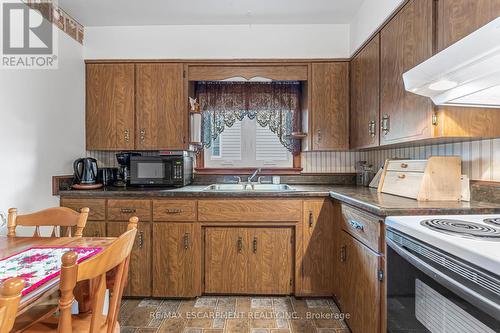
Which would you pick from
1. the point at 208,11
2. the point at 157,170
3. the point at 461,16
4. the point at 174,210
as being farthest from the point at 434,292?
the point at 208,11

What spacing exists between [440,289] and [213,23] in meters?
2.61

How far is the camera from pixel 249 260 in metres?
2.26

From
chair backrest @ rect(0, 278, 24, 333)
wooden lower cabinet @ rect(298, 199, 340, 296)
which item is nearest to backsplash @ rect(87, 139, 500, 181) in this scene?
wooden lower cabinet @ rect(298, 199, 340, 296)

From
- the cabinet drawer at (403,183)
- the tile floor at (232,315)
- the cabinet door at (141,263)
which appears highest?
the cabinet drawer at (403,183)

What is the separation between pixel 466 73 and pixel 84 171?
263 cm

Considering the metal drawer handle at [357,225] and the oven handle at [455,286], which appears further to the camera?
the metal drawer handle at [357,225]

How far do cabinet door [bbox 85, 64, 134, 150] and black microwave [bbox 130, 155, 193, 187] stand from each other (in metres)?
0.21

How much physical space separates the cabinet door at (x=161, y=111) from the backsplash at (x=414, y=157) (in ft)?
1.00

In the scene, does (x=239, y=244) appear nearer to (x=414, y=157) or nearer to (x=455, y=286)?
(x=414, y=157)

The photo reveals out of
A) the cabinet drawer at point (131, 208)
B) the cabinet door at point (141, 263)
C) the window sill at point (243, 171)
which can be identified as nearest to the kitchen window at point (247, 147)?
the window sill at point (243, 171)

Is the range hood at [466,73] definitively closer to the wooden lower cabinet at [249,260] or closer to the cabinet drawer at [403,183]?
the cabinet drawer at [403,183]

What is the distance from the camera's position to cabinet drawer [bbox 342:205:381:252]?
1.41 m

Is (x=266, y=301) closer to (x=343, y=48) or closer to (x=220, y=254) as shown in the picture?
(x=220, y=254)

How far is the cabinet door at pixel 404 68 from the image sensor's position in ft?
4.79
